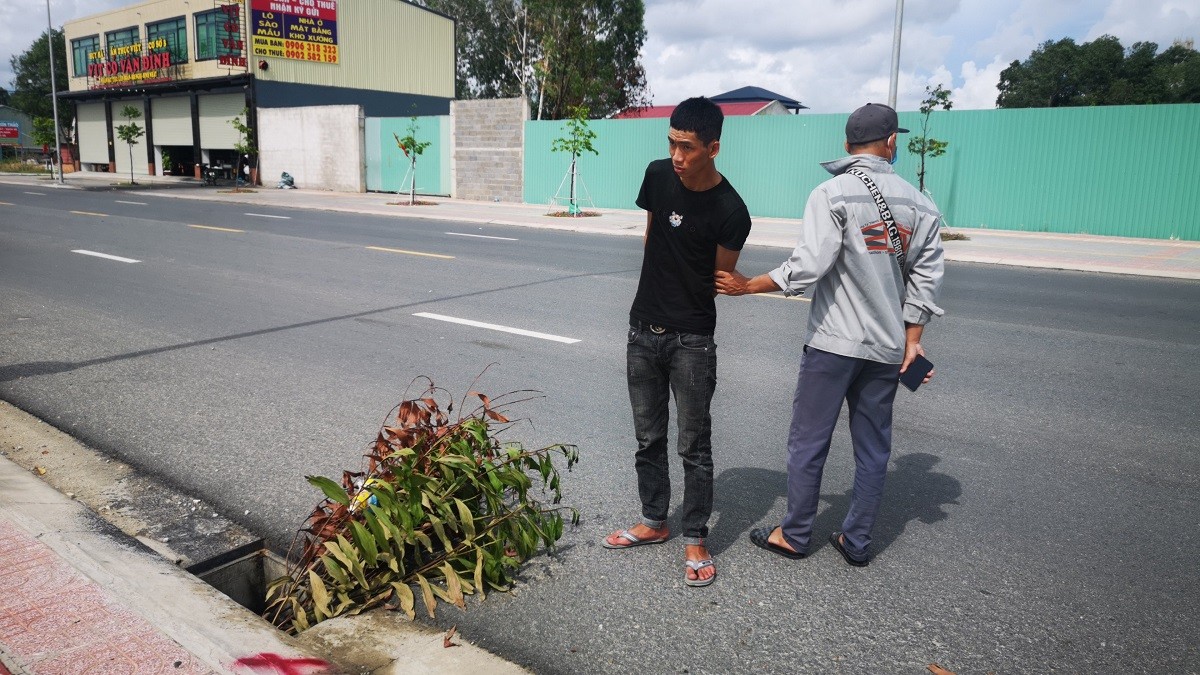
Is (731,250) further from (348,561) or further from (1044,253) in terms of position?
(1044,253)

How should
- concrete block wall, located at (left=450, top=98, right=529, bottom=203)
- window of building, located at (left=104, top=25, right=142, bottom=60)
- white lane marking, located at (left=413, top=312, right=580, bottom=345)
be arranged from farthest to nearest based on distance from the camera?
window of building, located at (left=104, top=25, right=142, bottom=60) < concrete block wall, located at (left=450, top=98, right=529, bottom=203) < white lane marking, located at (left=413, top=312, right=580, bottom=345)

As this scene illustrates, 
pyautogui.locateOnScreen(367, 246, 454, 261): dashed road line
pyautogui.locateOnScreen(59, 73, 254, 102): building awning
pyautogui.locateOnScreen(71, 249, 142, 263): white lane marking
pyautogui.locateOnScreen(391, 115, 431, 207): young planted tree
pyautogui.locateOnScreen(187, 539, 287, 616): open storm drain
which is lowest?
pyautogui.locateOnScreen(187, 539, 287, 616): open storm drain

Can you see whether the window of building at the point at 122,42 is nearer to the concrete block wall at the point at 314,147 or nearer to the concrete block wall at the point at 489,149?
the concrete block wall at the point at 314,147

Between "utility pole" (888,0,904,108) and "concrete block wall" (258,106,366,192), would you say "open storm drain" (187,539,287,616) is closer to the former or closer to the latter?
"utility pole" (888,0,904,108)

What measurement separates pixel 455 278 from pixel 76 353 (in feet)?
16.0

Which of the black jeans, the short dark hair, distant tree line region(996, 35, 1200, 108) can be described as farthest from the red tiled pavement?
distant tree line region(996, 35, 1200, 108)

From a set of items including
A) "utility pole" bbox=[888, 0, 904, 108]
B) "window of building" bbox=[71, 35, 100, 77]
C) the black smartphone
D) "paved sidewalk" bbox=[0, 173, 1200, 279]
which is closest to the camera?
the black smartphone

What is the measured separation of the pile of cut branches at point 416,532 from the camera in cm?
315

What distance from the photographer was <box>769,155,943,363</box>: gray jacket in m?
3.31

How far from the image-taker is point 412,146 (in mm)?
28672

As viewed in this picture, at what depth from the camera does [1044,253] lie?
15406 mm

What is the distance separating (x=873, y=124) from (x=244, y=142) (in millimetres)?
38116

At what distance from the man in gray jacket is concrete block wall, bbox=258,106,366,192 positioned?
32332 mm

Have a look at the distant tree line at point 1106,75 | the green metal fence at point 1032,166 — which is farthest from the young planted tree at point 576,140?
the distant tree line at point 1106,75
